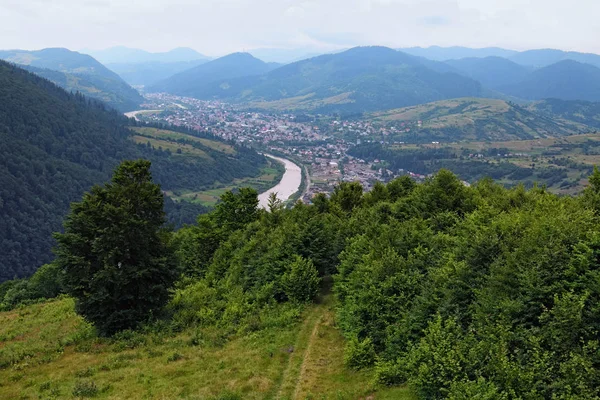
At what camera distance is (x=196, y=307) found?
30406 millimetres

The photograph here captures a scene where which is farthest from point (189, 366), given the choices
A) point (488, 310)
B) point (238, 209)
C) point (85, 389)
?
point (238, 209)

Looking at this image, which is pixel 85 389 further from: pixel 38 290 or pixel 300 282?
pixel 38 290

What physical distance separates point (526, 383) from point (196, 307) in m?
23.6

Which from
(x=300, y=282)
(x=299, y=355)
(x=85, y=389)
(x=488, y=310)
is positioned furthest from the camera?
(x=300, y=282)

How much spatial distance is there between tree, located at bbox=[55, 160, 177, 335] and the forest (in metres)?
0.33

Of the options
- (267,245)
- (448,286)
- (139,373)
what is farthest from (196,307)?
(448,286)

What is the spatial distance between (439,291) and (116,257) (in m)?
20.1

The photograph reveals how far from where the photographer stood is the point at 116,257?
2645 cm

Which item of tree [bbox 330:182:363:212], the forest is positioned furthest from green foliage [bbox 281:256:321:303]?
tree [bbox 330:182:363:212]

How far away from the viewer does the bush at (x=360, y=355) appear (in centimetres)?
1865

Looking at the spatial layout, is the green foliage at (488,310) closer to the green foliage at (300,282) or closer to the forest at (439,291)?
the forest at (439,291)

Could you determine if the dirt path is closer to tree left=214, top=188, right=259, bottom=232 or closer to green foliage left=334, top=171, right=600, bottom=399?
green foliage left=334, top=171, right=600, bottom=399

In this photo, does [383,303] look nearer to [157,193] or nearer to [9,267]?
[157,193]

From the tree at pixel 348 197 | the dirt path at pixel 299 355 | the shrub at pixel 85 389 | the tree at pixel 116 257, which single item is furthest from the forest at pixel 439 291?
the tree at pixel 348 197
